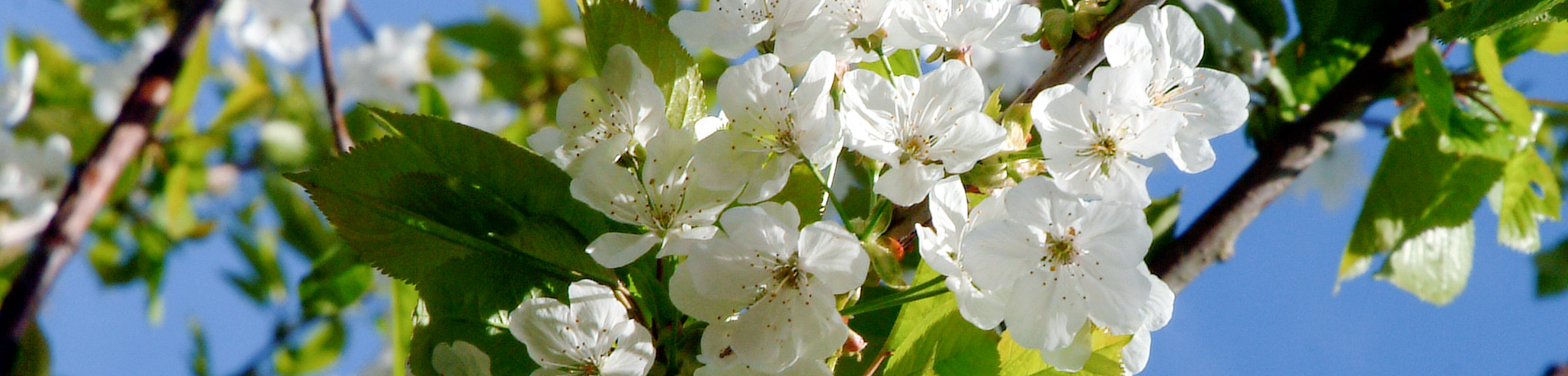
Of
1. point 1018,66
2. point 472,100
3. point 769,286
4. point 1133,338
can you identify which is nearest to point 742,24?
point 769,286

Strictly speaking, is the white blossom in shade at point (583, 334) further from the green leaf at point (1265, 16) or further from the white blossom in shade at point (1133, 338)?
the green leaf at point (1265, 16)

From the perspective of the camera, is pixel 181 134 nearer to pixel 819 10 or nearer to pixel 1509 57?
pixel 819 10

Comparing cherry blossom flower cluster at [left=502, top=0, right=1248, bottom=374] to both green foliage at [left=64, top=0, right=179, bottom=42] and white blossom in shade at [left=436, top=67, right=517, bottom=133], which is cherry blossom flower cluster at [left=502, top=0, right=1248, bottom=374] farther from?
green foliage at [left=64, top=0, right=179, bottom=42]

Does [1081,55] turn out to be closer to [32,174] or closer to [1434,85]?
[1434,85]

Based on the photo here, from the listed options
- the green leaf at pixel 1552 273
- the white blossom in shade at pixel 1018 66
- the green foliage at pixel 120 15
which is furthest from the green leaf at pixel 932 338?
the green foliage at pixel 120 15

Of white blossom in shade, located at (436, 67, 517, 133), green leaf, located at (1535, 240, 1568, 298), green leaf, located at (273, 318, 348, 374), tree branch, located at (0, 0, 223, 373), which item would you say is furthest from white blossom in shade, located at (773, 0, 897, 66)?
green leaf, located at (1535, 240, 1568, 298)

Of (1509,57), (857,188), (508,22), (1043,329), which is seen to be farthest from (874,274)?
(508,22)
